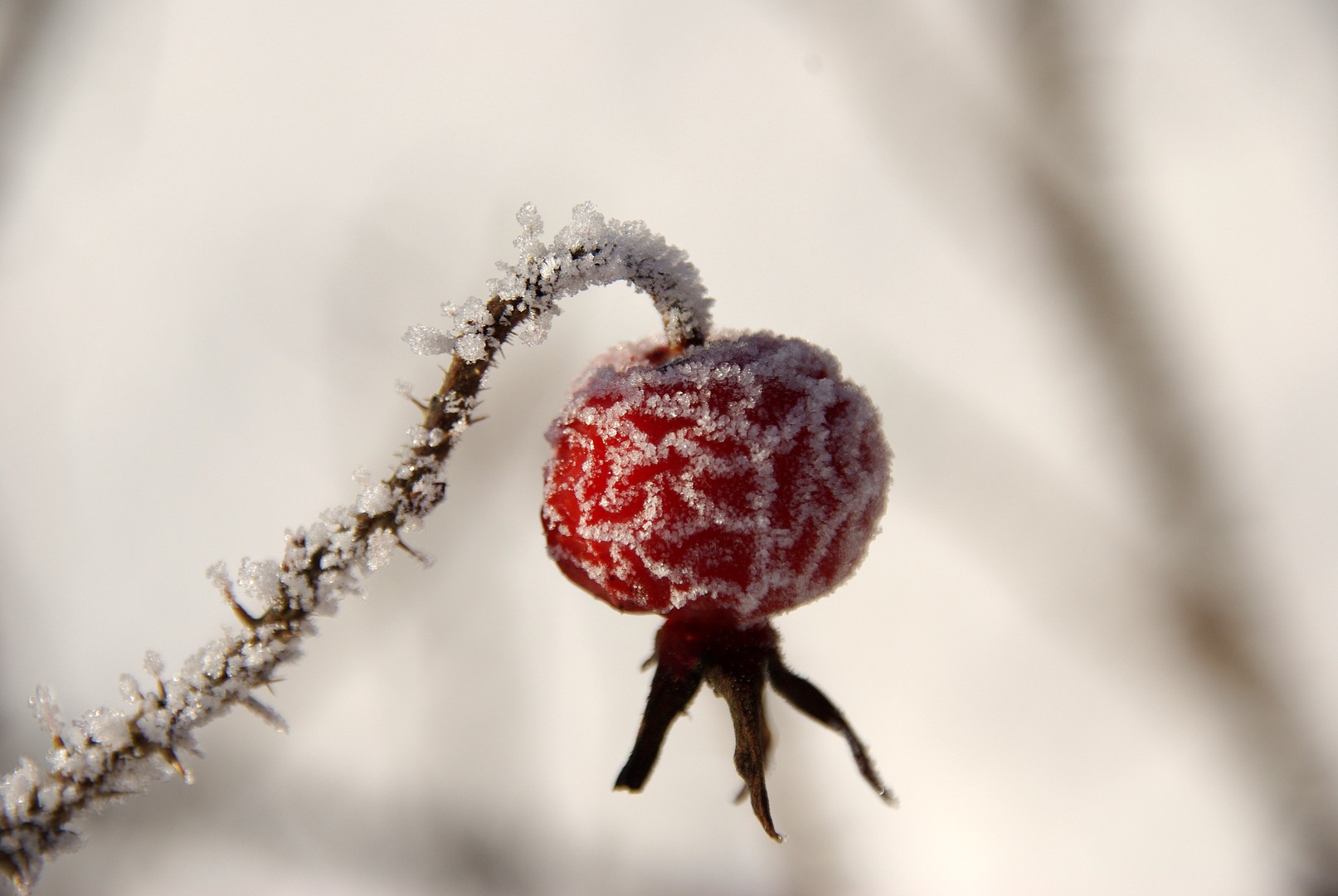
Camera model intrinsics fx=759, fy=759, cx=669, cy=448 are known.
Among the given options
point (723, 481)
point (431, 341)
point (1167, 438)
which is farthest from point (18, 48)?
point (1167, 438)

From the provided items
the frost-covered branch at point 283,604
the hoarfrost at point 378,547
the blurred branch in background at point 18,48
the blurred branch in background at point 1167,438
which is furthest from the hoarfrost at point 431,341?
the blurred branch in background at point 1167,438

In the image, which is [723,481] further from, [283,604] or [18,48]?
[18,48]

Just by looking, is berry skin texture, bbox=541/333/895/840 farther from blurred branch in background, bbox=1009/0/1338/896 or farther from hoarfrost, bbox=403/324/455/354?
blurred branch in background, bbox=1009/0/1338/896

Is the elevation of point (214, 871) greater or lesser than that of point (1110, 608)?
lesser

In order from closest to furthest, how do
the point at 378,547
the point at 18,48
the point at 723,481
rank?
the point at 378,547 < the point at 723,481 < the point at 18,48

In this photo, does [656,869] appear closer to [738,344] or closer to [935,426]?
[935,426]

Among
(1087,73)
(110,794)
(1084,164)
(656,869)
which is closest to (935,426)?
(1084,164)
